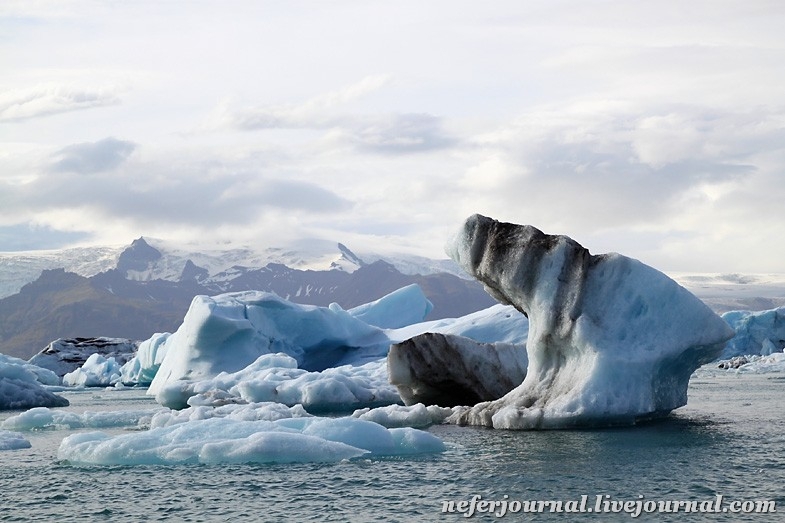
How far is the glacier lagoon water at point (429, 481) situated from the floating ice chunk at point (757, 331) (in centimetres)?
4324

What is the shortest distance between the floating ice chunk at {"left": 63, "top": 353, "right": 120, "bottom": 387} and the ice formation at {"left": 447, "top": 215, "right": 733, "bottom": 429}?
124ft

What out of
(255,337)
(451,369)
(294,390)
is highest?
(255,337)

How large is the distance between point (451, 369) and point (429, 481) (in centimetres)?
857

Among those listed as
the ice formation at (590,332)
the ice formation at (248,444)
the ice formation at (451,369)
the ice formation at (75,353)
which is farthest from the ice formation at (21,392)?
the ice formation at (75,353)

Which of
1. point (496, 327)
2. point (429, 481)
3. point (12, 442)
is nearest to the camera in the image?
point (429, 481)

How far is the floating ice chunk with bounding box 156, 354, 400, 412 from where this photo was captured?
22.4 meters

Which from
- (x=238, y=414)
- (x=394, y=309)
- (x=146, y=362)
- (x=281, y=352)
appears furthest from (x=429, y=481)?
(x=146, y=362)

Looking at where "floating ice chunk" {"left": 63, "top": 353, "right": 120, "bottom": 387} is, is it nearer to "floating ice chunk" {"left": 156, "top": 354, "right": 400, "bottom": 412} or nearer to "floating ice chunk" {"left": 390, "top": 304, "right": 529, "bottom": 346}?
"floating ice chunk" {"left": 390, "top": 304, "right": 529, "bottom": 346}

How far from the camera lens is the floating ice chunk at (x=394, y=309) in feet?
155

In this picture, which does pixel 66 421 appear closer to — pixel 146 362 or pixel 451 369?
pixel 451 369

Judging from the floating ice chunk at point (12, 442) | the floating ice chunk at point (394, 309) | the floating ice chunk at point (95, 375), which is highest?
the floating ice chunk at point (394, 309)

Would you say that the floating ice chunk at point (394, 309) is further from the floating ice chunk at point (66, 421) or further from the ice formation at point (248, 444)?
the ice formation at point (248, 444)

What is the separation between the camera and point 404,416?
1694 cm

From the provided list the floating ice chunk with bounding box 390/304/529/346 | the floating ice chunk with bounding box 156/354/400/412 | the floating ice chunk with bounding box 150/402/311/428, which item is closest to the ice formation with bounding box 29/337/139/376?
the floating ice chunk with bounding box 390/304/529/346
